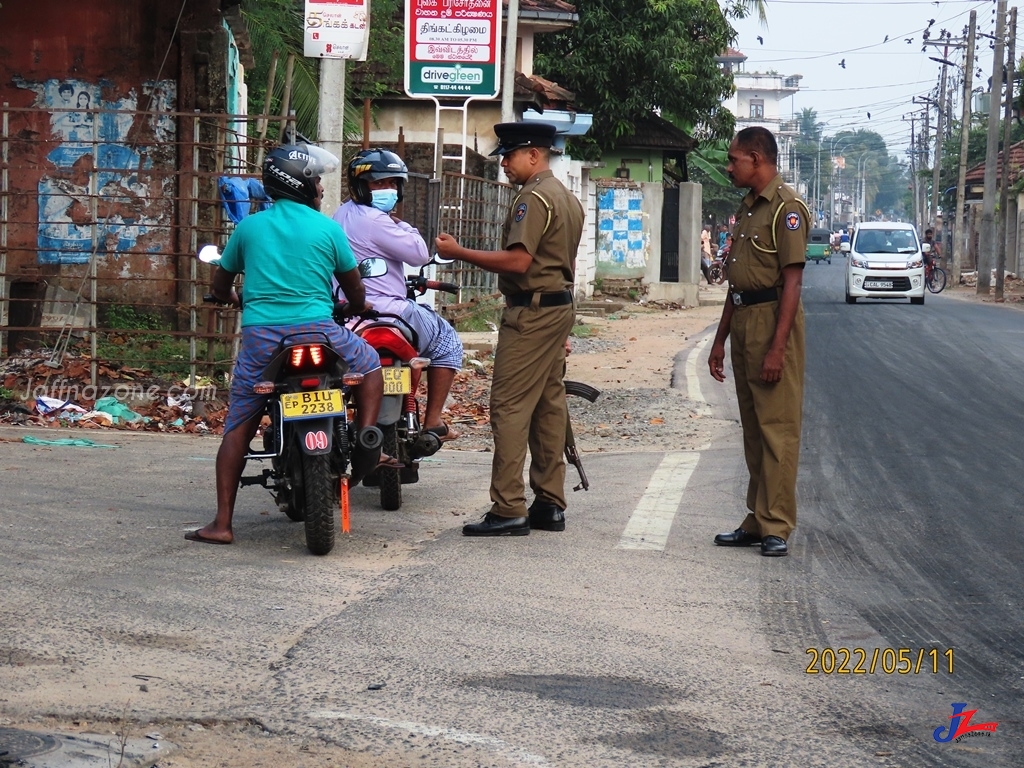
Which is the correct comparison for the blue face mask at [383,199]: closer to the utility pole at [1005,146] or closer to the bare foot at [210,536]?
the bare foot at [210,536]

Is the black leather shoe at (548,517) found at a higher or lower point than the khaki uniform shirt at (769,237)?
lower

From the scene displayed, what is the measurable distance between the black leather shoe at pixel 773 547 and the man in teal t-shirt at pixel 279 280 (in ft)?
6.90

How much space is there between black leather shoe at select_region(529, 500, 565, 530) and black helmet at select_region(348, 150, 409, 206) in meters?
1.88

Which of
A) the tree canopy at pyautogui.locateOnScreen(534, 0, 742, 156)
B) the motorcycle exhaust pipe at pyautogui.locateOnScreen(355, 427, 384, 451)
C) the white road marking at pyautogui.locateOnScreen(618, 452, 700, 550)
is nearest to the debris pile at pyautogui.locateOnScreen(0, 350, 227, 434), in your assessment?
the white road marking at pyautogui.locateOnScreen(618, 452, 700, 550)

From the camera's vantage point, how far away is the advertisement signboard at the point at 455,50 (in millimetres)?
14969

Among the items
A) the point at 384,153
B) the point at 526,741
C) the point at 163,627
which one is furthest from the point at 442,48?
the point at 526,741

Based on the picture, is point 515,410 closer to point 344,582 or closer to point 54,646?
point 344,582

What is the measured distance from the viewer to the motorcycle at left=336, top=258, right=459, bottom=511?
701 centimetres

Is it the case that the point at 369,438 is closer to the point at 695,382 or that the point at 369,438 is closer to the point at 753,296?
the point at 753,296

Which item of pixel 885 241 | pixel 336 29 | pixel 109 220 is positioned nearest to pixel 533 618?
pixel 336 29

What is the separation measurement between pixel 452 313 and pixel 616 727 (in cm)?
1433

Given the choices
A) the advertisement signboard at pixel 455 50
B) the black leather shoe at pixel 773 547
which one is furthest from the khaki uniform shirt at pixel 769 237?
the advertisement signboard at pixel 455 50

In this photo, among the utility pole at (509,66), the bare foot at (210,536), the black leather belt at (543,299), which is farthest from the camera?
the utility pole at (509,66)

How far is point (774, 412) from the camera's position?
21.6 ft
